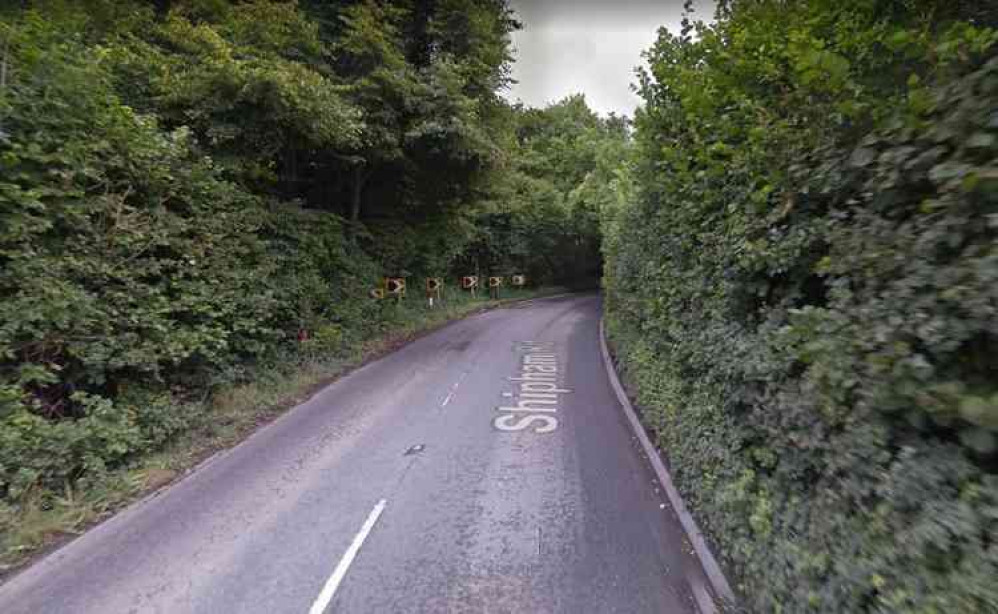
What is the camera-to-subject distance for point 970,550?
5.41 ft

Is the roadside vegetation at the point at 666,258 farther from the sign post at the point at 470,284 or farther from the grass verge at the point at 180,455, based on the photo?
the sign post at the point at 470,284

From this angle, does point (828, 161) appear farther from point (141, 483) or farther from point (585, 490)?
point (141, 483)

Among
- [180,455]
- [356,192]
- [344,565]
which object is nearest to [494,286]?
[356,192]

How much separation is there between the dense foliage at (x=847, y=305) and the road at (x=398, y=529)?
0.98m

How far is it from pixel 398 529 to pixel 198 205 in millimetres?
6492

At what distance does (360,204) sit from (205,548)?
12.6 meters

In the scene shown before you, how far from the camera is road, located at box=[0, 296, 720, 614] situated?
3.68 metres

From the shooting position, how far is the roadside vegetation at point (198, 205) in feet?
16.8

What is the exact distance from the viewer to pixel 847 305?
7.64ft

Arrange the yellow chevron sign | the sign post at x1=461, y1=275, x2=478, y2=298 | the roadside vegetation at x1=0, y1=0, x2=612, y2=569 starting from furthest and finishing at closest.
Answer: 1. the sign post at x1=461, y1=275, x2=478, y2=298
2. the yellow chevron sign
3. the roadside vegetation at x1=0, y1=0, x2=612, y2=569

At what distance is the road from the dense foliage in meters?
0.98

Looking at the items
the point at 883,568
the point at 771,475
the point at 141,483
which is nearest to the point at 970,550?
the point at 883,568

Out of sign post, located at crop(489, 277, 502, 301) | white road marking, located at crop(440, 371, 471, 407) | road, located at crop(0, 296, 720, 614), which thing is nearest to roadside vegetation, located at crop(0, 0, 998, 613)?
road, located at crop(0, 296, 720, 614)

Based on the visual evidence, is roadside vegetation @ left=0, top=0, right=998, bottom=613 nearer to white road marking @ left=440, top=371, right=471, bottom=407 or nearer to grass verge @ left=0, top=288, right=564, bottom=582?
grass verge @ left=0, top=288, right=564, bottom=582
